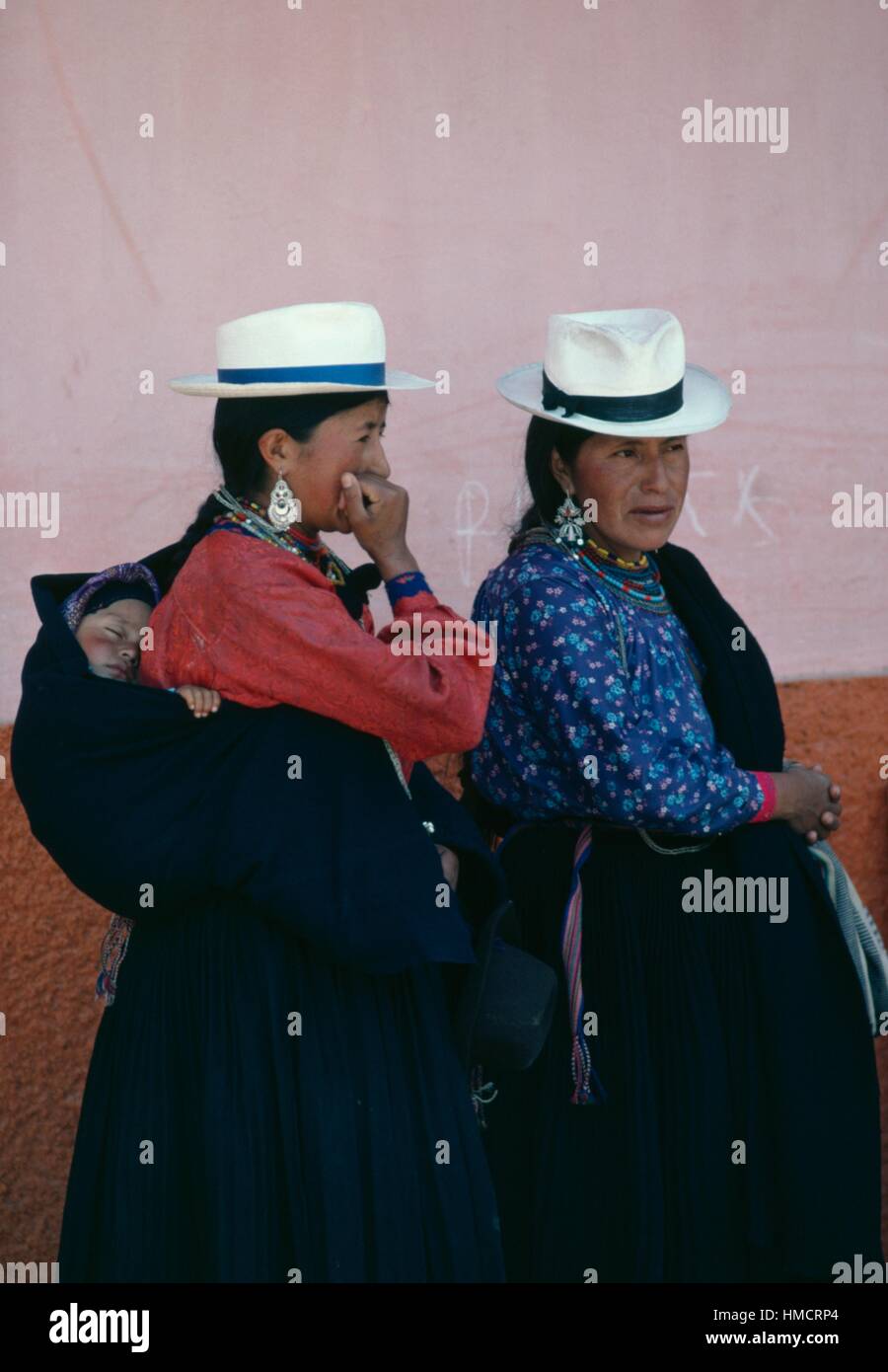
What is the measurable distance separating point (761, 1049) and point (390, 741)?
1113 mm

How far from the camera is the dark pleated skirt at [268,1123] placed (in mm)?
3012

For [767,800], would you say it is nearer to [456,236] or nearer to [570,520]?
[570,520]

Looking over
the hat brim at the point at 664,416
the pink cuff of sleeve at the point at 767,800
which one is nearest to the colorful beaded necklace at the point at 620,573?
the hat brim at the point at 664,416

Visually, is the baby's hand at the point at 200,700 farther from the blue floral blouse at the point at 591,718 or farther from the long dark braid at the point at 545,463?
the long dark braid at the point at 545,463

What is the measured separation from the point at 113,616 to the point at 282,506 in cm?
35

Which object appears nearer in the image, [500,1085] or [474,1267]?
[474,1267]

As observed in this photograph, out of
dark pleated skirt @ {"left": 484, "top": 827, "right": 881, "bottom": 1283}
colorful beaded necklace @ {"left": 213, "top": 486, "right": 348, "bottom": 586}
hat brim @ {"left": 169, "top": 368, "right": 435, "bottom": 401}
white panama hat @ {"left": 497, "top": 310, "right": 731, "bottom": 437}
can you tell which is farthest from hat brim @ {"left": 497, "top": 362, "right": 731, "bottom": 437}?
dark pleated skirt @ {"left": 484, "top": 827, "right": 881, "bottom": 1283}

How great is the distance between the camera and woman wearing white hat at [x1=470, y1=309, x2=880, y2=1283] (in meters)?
3.52

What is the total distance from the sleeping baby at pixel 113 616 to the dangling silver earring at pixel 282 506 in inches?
11.0

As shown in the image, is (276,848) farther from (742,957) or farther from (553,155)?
(553,155)

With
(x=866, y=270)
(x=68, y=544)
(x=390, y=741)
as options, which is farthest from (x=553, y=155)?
(x=390, y=741)

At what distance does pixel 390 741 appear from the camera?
301 centimetres
